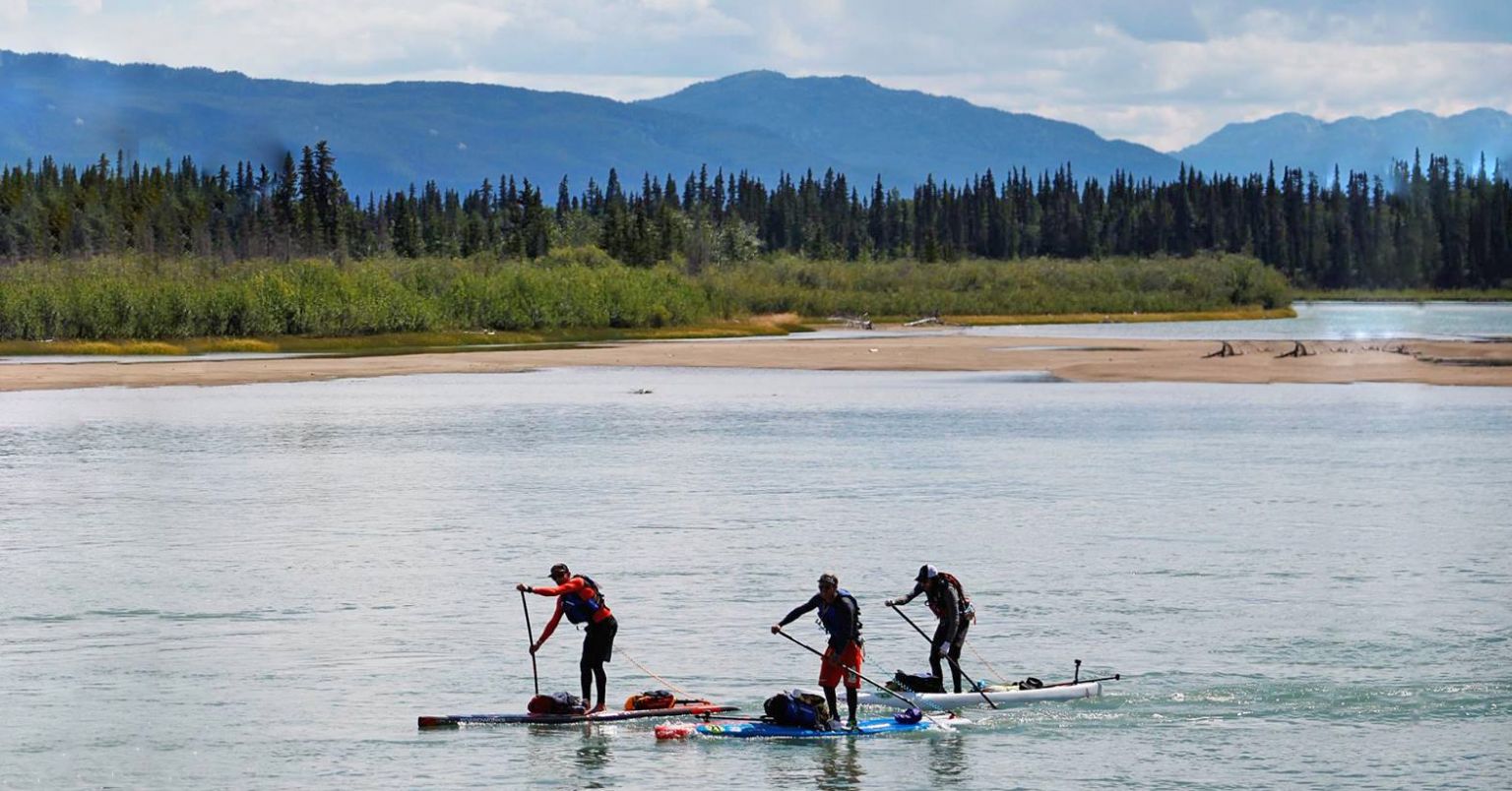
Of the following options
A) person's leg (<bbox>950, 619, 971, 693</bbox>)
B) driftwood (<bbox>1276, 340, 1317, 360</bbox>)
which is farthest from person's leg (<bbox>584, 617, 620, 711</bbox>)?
driftwood (<bbox>1276, 340, 1317, 360</bbox>)

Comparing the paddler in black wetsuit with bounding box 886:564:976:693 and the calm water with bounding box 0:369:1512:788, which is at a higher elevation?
the paddler in black wetsuit with bounding box 886:564:976:693

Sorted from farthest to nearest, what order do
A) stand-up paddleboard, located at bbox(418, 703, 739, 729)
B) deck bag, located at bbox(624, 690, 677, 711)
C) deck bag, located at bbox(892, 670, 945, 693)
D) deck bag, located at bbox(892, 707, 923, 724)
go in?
deck bag, located at bbox(892, 670, 945, 693)
deck bag, located at bbox(892, 707, 923, 724)
deck bag, located at bbox(624, 690, 677, 711)
stand-up paddleboard, located at bbox(418, 703, 739, 729)

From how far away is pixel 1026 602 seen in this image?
1593 inches

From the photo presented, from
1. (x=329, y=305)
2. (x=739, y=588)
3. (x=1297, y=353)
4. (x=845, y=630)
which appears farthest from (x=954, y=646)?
(x=329, y=305)

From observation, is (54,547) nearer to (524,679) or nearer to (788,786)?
(524,679)

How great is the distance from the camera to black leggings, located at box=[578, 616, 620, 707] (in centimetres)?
2997

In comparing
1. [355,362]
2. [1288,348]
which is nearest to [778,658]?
[355,362]

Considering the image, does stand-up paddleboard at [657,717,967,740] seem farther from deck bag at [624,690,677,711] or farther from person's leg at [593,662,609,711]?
person's leg at [593,662,609,711]

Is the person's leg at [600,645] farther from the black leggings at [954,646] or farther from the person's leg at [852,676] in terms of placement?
the black leggings at [954,646]

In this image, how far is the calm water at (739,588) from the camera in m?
29.2

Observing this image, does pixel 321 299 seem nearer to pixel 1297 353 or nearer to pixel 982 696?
pixel 1297 353

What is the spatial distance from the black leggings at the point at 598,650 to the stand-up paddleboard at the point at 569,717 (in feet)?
0.90

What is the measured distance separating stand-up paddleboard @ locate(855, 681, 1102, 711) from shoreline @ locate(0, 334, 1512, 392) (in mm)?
82772

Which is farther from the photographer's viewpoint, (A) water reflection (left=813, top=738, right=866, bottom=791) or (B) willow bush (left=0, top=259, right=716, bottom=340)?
(B) willow bush (left=0, top=259, right=716, bottom=340)
